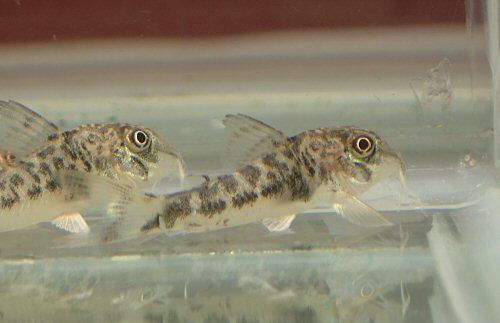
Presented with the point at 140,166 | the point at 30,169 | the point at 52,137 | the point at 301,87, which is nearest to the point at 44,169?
the point at 30,169

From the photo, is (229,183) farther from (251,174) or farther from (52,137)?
(52,137)

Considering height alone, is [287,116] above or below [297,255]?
above

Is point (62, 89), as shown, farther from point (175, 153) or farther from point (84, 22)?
point (175, 153)

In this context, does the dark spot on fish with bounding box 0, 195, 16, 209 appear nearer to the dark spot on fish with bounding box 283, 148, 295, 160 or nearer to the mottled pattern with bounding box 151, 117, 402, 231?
the mottled pattern with bounding box 151, 117, 402, 231

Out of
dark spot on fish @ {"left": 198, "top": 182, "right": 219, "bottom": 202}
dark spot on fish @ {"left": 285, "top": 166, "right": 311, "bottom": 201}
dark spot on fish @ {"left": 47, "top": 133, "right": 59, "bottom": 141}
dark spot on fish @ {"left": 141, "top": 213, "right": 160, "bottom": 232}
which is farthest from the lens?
dark spot on fish @ {"left": 47, "top": 133, "right": 59, "bottom": 141}

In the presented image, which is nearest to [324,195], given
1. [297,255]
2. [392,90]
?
[297,255]

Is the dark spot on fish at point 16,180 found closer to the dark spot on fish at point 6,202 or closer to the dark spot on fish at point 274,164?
the dark spot on fish at point 6,202

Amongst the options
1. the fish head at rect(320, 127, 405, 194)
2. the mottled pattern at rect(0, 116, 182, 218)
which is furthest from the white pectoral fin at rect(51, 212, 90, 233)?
the fish head at rect(320, 127, 405, 194)
